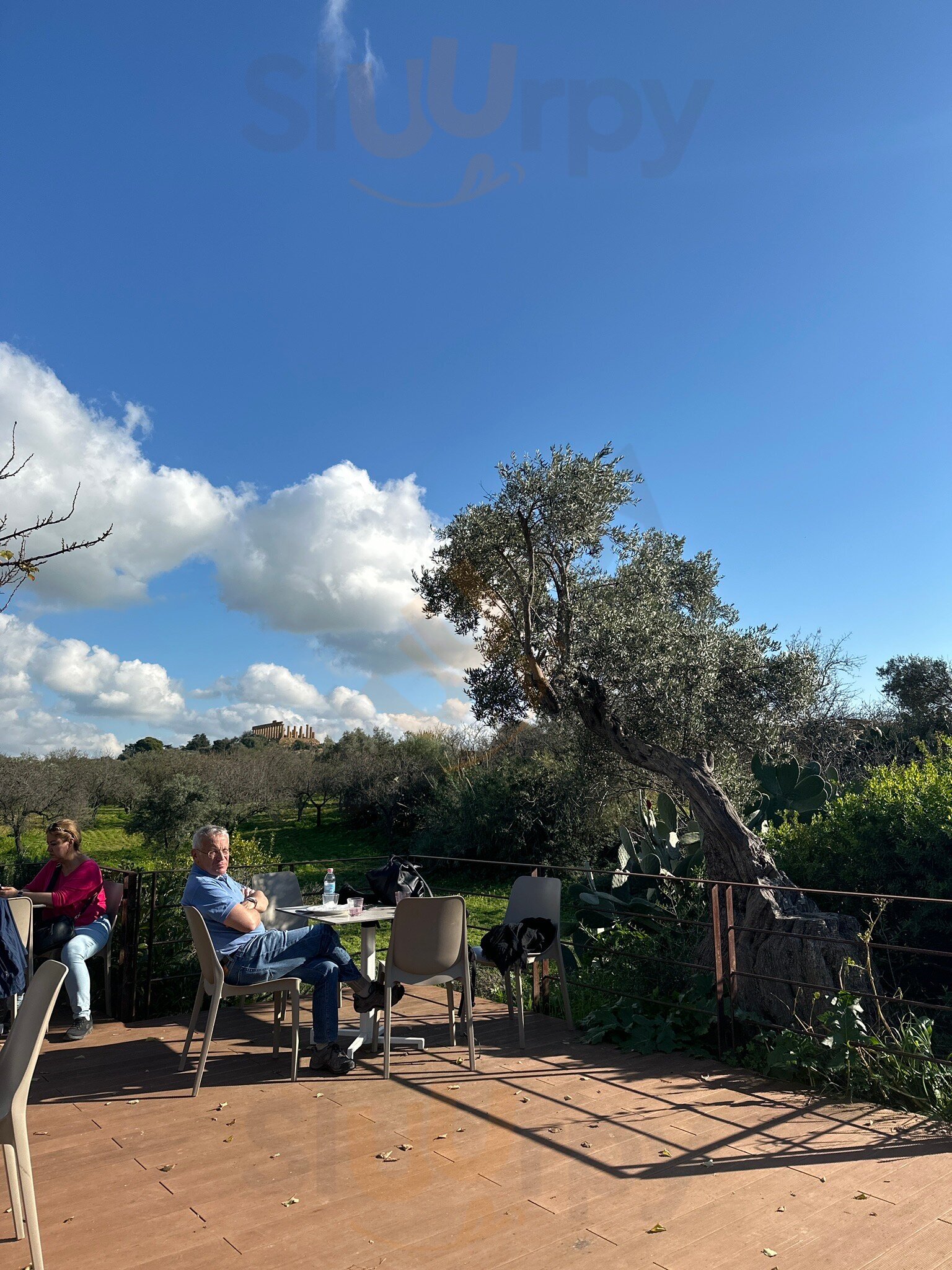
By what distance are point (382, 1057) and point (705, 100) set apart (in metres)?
7.42

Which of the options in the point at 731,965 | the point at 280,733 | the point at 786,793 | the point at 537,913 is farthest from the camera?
the point at 280,733

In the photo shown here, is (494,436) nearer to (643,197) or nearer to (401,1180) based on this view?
(643,197)

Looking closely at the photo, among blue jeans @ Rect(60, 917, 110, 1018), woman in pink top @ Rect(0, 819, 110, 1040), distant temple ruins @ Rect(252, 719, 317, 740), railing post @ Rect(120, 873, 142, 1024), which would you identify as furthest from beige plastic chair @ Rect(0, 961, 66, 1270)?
distant temple ruins @ Rect(252, 719, 317, 740)

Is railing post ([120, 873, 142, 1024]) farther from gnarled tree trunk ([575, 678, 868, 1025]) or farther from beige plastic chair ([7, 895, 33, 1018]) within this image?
gnarled tree trunk ([575, 678, 868, 1025])

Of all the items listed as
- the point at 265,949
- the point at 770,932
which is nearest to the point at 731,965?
the point at 770,932

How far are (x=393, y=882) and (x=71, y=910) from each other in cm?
203

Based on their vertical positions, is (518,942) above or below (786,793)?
below

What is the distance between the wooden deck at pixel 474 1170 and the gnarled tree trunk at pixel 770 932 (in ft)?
2.57

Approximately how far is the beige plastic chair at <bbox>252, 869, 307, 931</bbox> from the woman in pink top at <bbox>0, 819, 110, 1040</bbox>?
3.25 feet

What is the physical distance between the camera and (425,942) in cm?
421

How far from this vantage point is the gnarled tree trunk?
4734 mm

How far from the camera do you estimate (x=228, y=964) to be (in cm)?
401

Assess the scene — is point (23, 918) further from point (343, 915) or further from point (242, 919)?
point (343, 915)

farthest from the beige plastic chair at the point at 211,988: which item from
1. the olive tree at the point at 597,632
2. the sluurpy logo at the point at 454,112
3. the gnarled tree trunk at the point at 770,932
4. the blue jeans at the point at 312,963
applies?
the olive tree at the point at 597,632
